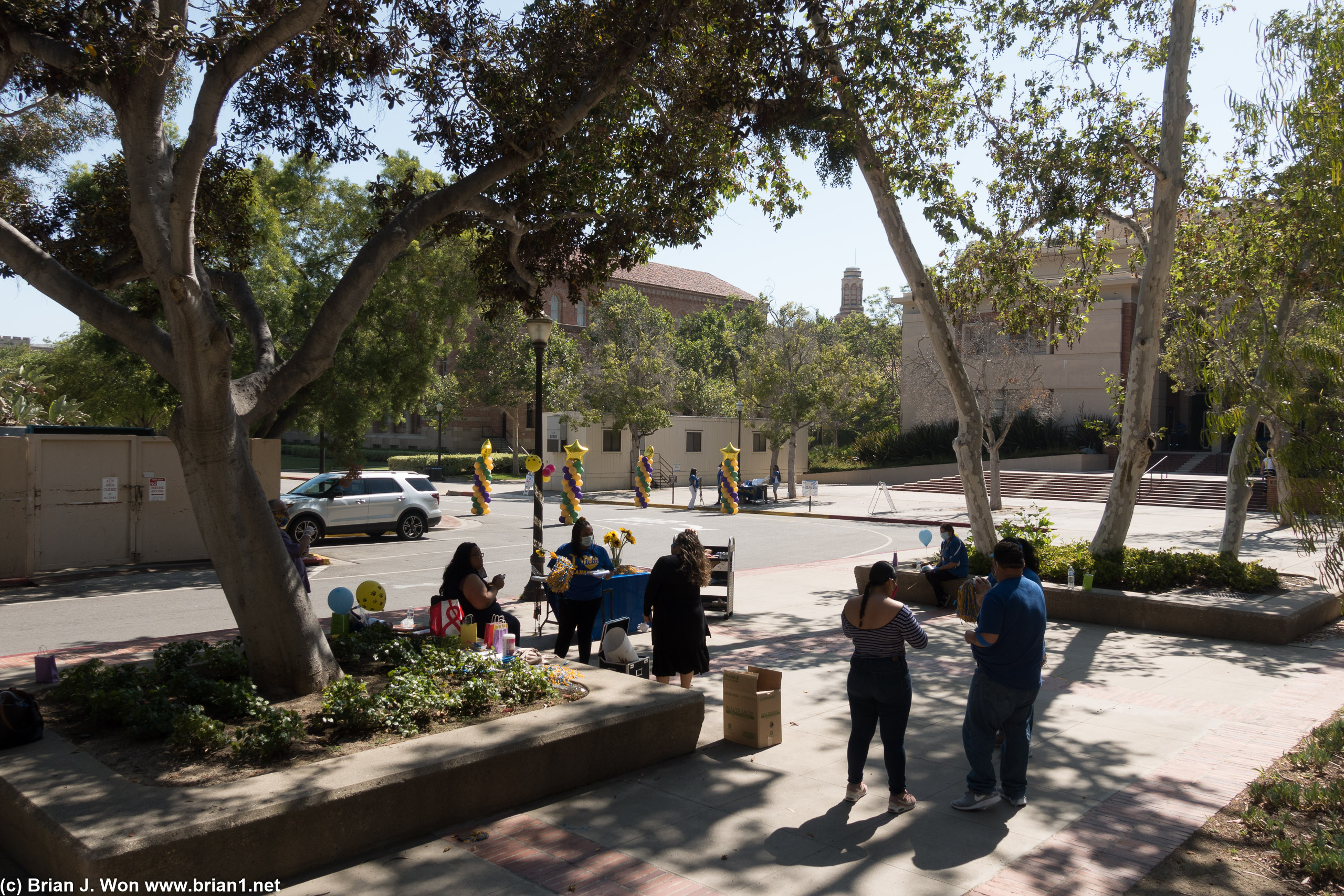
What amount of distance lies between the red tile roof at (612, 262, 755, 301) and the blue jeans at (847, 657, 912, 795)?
64385mm

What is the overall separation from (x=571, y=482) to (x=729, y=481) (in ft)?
29.9

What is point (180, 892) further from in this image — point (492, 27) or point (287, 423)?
point (287, 423)

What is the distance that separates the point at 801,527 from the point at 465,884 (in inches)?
856

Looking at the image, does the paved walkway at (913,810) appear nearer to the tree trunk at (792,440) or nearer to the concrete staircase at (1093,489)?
the concrete staircase at (1093,489)

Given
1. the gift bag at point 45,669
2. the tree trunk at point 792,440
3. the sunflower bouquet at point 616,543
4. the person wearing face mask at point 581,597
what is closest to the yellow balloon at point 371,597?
the person wearing face mask at point 581,597

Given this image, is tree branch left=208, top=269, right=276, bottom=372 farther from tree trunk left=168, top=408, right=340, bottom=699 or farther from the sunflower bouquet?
the sunflower bouquet

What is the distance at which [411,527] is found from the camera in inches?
854

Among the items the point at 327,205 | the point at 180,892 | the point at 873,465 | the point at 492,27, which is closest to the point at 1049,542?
the point at 492,27

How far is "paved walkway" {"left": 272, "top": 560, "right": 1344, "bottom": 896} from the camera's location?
4789 millimetres

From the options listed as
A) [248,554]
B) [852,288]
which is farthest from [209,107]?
[852,288]

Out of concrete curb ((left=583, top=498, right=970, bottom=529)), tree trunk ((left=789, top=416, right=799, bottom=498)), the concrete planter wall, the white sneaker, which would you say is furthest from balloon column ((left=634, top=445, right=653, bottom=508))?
the white sneaker

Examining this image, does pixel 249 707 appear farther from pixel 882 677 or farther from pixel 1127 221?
pixel 1127 221

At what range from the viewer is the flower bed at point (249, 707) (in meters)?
5.23

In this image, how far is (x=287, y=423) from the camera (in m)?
19.9
